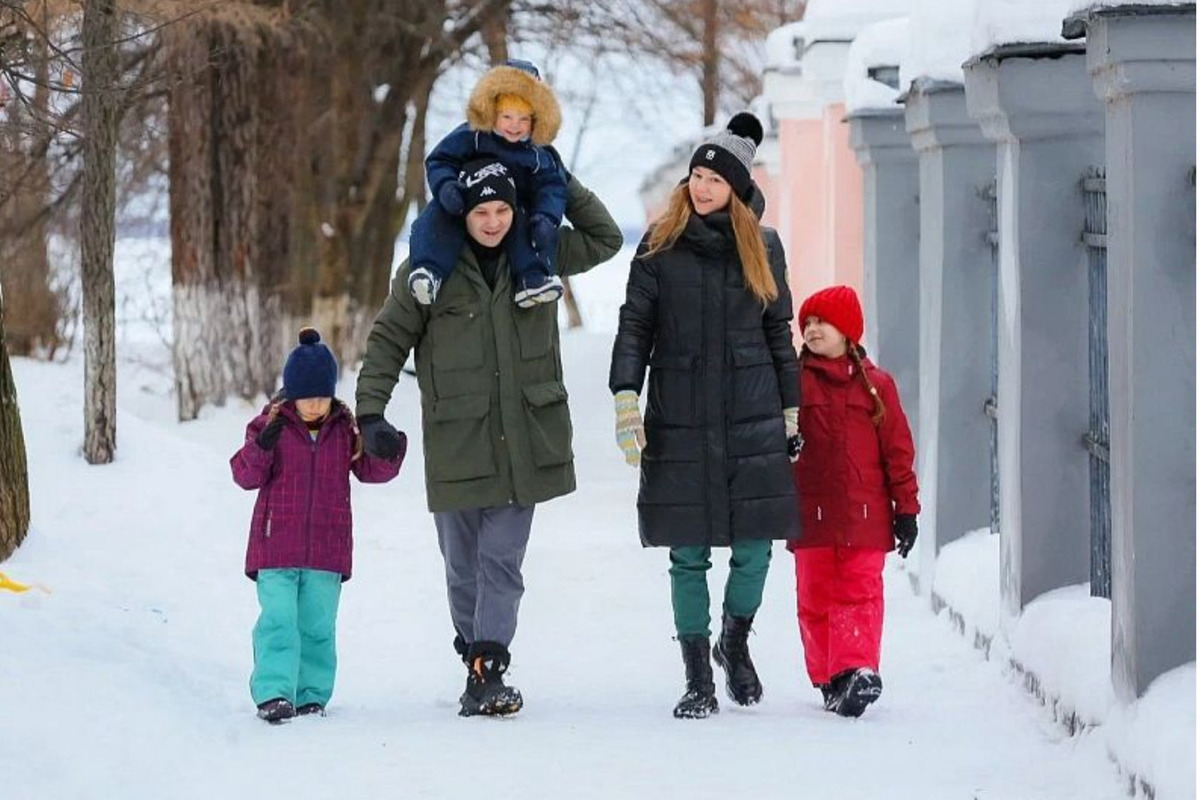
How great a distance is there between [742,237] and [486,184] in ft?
2.38

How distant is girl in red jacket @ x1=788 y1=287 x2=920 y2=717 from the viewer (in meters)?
7.10

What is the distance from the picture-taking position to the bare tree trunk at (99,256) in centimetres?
1171

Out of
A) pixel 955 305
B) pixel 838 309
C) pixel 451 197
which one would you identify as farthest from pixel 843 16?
pixel 451 197

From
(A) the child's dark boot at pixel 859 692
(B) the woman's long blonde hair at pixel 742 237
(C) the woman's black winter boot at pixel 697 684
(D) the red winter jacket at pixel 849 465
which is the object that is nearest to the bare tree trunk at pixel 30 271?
(B) the woman's long blonde hair at pixel 742 237

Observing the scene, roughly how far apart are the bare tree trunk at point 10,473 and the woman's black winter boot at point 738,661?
313 cm

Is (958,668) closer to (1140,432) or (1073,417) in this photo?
(1073,417)

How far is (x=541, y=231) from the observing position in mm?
6969

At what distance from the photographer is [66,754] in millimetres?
5855

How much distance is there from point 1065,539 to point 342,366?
51.5ft

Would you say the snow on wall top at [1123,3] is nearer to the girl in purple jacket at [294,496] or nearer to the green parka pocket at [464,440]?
the green parka pocket at [464,440]

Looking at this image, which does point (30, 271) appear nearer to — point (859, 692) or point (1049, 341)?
point (1049, 341)

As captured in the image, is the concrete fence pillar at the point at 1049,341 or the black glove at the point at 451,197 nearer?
the black glove at the point at 451,197

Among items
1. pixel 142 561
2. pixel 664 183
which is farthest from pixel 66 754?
pixel 664 183

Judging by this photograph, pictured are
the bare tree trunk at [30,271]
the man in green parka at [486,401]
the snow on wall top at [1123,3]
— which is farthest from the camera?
the bare tree trunk at [30,271]
